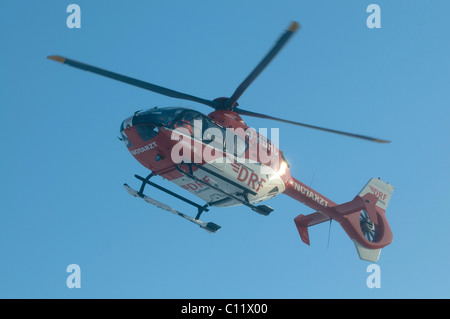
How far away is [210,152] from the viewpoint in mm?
14984

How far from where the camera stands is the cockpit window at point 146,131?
14.5 meters

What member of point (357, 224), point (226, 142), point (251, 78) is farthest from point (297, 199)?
point (251, 78)

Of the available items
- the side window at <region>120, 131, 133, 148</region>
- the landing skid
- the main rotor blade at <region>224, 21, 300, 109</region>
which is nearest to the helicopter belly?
the landing skid

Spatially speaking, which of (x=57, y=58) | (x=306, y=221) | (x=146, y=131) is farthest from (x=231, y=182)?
(x=57, y=58)

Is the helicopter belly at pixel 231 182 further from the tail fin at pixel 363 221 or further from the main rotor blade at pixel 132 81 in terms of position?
the tail fin at pixel 363 221

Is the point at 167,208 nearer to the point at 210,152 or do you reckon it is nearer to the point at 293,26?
the point at 210,152

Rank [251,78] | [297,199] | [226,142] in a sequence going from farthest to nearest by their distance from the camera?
[297,199], [226,142], [251,78]

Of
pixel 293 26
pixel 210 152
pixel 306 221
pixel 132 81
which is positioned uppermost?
pixel 132 81

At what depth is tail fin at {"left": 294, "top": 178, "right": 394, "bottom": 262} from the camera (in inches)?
742

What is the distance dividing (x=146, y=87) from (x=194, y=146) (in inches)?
76.6

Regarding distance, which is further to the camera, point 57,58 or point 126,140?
point 126,140

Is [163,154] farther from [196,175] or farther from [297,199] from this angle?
[297,199]

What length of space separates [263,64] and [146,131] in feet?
11.2

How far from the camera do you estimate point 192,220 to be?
15539 mm
